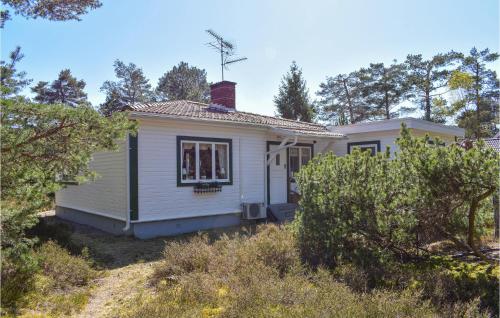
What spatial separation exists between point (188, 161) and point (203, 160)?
453 millimetres

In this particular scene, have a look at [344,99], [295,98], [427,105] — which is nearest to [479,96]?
[427,105]

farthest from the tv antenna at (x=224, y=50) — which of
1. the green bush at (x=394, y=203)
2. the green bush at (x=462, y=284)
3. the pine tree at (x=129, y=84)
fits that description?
the pine tree at (x=129, y=84)

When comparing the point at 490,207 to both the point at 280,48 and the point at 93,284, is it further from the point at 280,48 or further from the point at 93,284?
the point at 280,48

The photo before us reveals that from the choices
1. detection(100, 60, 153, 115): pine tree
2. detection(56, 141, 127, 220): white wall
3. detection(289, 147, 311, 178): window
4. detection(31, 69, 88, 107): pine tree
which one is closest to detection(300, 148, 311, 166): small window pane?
detection(289, 147, 311, 178): window

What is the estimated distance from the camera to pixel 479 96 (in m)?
27.7

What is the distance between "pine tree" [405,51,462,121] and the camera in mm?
28891

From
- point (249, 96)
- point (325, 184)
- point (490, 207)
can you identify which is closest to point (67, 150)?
point (325, 184)

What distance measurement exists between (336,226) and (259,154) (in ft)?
20.1

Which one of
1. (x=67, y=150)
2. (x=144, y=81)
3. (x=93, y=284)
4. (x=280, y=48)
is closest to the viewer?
(x=67, y=150)

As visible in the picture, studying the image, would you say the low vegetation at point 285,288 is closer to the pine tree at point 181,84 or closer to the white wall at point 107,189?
the white wall at point 107,189

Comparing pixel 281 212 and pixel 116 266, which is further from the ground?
pixel 281 212

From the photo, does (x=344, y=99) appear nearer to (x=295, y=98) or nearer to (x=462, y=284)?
(x=295, y=98)

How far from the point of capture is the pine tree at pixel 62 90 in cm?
3092

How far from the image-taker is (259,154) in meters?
11.0
